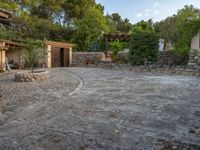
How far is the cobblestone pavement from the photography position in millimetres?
4797

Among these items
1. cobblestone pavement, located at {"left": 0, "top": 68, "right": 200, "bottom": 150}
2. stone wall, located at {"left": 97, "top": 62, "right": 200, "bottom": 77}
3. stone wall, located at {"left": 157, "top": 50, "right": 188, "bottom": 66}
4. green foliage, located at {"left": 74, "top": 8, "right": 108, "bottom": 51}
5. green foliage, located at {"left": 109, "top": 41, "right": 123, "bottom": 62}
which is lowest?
cobblestone pavement, located at {"left": 0, "top": 68, "right": 200, "bottom": 150}

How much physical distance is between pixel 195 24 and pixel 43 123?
1747 cm

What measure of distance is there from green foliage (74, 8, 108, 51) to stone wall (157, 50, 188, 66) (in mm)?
9835

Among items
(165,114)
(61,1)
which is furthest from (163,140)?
(61,1)

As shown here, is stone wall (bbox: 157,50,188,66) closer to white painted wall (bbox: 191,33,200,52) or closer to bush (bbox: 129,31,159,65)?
bush (bbox: 129,31,159,65)

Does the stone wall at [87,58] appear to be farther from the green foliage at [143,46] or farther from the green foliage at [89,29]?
the green foliage at [143,46]

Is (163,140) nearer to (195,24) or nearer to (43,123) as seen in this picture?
(43,123)

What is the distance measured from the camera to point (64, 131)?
5.45 metres

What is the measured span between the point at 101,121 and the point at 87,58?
21329mm

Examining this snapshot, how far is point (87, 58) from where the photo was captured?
89.2 feet

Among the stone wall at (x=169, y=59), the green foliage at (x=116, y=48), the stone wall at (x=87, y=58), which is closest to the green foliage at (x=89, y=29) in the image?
the stone wall at (x=87, y=58)

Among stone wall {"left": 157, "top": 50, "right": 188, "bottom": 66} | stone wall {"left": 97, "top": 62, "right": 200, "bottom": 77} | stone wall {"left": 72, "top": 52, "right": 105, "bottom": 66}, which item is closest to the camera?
stone wall {"left": 97, "top": 62, "right": 200, "bottom": 77}

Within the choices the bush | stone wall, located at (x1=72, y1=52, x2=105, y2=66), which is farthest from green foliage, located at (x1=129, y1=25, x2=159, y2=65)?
stone wall, located at (x1=72, y1=52, x2=105, y2=66)

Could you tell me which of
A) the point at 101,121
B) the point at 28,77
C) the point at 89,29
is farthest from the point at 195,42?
the point at 101,121
